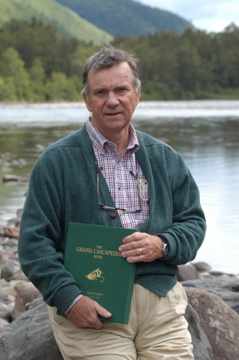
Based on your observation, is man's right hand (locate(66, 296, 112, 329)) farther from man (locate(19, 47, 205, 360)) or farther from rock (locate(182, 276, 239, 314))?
rock (locate(182, 276, 239, 314))

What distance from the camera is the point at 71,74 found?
391 feet

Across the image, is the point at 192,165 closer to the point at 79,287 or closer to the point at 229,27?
the point at 79,287

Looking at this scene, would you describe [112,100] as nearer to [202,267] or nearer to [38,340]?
[38,340]

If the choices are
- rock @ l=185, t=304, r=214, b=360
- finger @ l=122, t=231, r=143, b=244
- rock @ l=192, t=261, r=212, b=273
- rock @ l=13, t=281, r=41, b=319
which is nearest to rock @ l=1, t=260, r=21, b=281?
rock @ l=13, t=281, r=41, b=319

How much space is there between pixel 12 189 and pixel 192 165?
547 cm

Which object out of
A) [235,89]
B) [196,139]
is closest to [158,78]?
[235,89]

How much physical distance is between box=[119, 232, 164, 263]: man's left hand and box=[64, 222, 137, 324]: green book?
1.0 inches

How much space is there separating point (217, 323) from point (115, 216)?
99 centimetres

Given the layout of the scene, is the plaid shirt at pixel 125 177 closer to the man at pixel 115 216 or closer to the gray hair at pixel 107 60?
the man at pixel 115 216

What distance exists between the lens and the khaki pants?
2.94m

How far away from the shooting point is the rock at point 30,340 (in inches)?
133

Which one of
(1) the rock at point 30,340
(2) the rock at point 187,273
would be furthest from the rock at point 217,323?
(2) the rock at point 187,273

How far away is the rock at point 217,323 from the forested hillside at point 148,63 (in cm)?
9263

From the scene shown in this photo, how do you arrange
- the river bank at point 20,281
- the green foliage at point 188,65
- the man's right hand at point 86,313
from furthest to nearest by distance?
the green foliage at point 188,65, the river bank at point 20,281, the man's right hand at point 86,313
